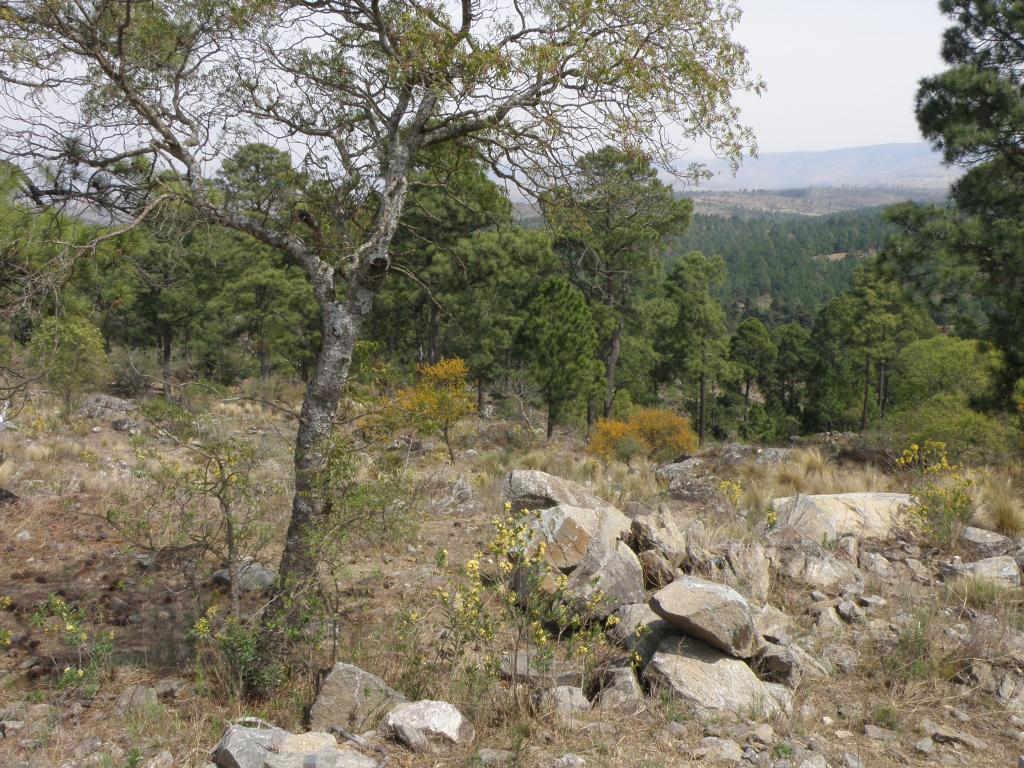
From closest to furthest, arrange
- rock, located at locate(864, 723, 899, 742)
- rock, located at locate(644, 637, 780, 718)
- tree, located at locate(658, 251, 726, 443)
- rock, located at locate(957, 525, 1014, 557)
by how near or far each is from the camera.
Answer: rock, located at locate(864, 723, 899, 742)
rock, located at locate(644, 637, 780, 718)
rock, located at locate(957, 525, 1014, 557)
tree, located at locate(658, 251, 726, 443)

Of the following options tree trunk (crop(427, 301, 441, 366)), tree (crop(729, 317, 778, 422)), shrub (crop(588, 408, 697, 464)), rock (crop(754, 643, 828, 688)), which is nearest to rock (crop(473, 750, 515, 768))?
rock (crop(754, 643, 828, 688))

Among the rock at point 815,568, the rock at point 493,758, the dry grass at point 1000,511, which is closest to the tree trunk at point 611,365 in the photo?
the dry grass at point 1000,511

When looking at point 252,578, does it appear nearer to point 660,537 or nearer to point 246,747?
point 246,747

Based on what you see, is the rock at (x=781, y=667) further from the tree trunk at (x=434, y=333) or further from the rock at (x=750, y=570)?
the tree trunk at (x=434, y=333)

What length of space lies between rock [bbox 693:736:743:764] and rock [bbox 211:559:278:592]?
11.1 feet

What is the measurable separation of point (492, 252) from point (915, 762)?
1811cm

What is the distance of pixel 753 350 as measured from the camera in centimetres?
4200

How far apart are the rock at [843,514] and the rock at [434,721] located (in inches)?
163

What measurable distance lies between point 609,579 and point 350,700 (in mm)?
2011

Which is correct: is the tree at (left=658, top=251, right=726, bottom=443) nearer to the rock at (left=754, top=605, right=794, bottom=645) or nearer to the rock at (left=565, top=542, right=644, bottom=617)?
the rock at (left=565, top=542, right=644, bottom=617)

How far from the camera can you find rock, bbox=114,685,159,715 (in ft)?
12.5

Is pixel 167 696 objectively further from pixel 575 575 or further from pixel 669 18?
pixel 669 18

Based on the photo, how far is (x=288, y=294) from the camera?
24078mm

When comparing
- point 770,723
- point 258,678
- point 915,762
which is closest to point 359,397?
point 258,678
